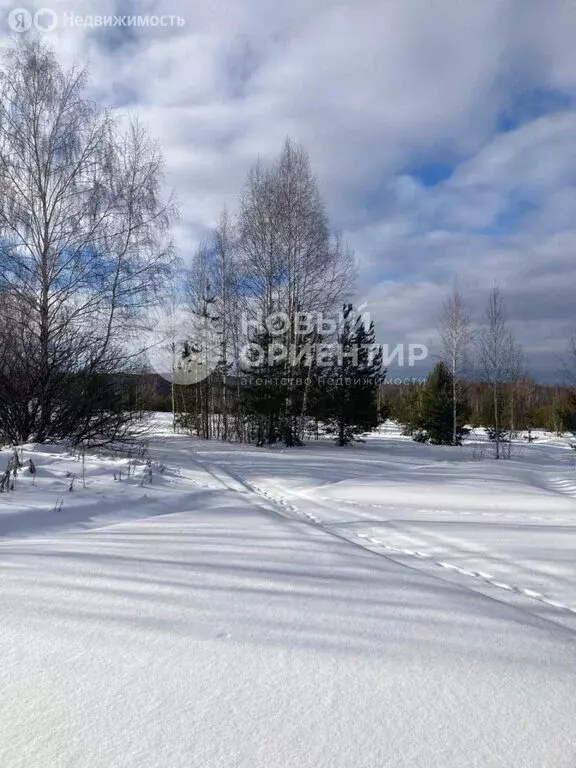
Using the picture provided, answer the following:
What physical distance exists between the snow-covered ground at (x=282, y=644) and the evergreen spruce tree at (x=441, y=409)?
61.7ft

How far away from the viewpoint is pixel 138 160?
12.9m

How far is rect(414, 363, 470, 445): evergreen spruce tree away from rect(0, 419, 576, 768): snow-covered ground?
18.8 metres

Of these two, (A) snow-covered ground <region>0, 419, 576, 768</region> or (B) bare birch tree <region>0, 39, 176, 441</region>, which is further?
(B) bare birch tree <region>0, 39, 176, 441</region>

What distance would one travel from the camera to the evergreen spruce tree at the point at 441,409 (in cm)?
2304

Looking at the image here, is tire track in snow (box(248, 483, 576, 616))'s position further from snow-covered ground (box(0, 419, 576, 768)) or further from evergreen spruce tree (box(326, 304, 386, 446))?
evergreen spruce tree (box(326, 304, 386, 446))

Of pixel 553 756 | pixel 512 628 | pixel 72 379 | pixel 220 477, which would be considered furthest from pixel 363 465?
pixel 553 756

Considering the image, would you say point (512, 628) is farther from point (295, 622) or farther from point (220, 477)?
point (220, 477)

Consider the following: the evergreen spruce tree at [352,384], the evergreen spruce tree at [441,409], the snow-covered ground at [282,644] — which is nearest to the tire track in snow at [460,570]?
the snow-covered ground at [282,644]

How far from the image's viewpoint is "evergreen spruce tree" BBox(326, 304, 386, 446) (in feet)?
61.6

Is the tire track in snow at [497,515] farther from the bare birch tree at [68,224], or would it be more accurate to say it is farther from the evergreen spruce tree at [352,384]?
the evergreen spruce tree at [352,384]

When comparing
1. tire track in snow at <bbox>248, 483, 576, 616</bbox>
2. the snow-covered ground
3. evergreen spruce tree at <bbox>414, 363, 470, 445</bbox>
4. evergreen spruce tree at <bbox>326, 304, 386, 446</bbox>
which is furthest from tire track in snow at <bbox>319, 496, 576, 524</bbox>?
evergreen spruce tree at <bbox>414, 363, 470, 445</bbox>

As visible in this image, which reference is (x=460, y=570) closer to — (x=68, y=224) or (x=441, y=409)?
(x=68, y=224)

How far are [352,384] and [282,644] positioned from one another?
17.1 meters

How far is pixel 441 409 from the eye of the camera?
75.8 ft
